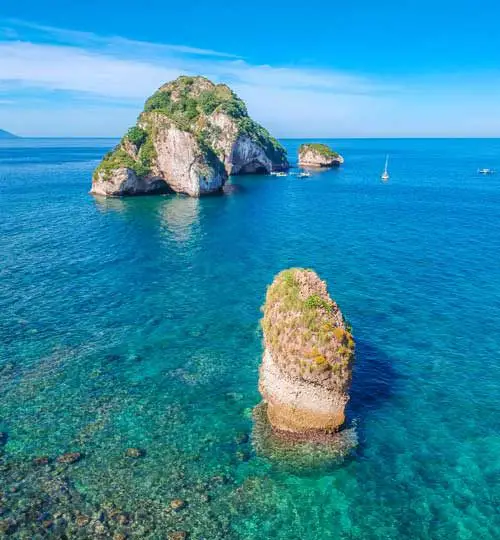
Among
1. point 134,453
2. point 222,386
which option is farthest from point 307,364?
point 134,453

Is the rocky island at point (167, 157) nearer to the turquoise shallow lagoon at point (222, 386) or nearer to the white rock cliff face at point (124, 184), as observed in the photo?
the white rock cliff face at point (124, 184)

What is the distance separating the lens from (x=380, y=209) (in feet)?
340

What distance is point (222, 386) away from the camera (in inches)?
1352

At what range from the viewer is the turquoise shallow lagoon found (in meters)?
23.5

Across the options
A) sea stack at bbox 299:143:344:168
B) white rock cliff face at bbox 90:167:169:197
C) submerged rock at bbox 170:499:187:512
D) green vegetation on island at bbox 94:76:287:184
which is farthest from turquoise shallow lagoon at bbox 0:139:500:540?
sea stack at bbox 299:143:344:168

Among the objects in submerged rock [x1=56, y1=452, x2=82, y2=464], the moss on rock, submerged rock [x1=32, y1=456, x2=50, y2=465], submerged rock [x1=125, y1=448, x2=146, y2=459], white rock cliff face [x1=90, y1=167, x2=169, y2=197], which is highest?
the moss on rock

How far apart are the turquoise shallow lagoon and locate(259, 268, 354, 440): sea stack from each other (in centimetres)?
268

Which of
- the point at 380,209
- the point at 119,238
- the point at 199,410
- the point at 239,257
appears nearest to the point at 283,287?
the point at 199,410

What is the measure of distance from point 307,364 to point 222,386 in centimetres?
950

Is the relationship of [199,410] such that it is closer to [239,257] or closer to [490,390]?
[490,390]

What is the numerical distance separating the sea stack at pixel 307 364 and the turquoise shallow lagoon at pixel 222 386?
8.79 feet

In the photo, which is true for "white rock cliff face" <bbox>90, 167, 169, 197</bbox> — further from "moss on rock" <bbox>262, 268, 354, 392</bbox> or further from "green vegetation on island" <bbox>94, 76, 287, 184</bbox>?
"moss on rock" <bbox>262, 268, 354, 392</bbox>

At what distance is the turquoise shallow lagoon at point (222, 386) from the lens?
23.5 metres

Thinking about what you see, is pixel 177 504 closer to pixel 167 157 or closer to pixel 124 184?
pixel 167 157
